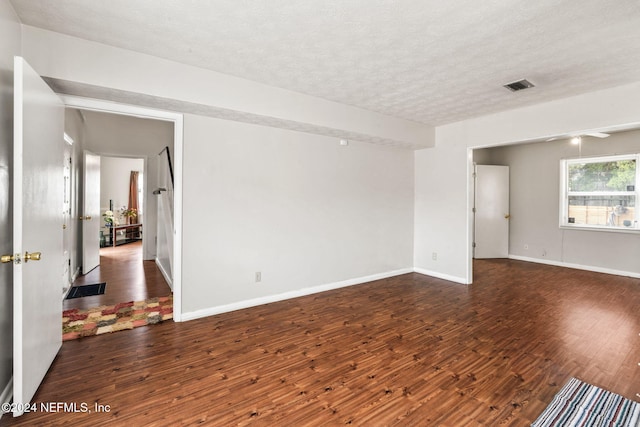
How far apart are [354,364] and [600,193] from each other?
6045 mm

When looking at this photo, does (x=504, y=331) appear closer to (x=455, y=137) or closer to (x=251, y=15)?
(x=455, y=137)

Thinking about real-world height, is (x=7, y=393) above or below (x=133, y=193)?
below

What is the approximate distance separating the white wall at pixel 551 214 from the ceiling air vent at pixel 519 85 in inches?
144

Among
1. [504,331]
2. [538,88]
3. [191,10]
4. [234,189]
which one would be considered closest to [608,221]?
[538,88]

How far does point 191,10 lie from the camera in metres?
→ 2.03

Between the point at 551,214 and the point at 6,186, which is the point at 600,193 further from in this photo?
the point at 6,186

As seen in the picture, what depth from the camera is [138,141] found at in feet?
19.9

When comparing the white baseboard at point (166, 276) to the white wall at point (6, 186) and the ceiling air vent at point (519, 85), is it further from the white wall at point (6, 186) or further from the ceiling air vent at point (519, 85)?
the ceiling air vent at point (519, 85)

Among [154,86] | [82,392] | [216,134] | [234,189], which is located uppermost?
[154,86]

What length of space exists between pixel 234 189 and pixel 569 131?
4.05m

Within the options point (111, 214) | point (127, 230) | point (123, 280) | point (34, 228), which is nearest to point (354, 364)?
point (34, 228)

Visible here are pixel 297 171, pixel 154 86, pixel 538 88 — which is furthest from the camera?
pixel 297 171

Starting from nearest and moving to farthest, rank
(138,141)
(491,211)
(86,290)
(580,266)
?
(86,290) < (580,266) < (138,141) < (491,211)

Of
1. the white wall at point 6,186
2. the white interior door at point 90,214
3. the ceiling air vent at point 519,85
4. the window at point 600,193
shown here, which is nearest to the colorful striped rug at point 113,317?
the white wall at point 6,186
